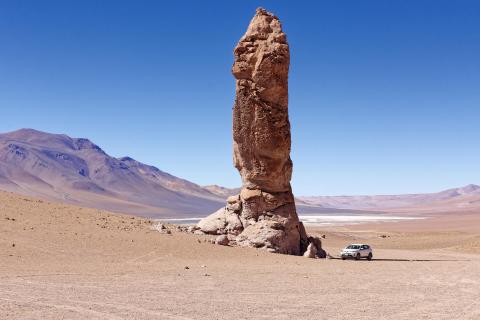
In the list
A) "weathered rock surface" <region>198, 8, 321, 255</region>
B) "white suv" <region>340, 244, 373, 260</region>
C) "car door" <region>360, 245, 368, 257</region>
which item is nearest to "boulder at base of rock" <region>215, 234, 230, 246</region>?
"weathered rock surface" <region>198, 8, 321, 255</region>

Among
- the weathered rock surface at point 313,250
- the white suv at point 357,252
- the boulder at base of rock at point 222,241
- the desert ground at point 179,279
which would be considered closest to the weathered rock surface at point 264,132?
the weathered rock surface at point 313,250

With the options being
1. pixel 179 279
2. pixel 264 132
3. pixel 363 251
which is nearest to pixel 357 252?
pixel 363 251

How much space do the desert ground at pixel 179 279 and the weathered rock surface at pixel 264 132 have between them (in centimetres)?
244

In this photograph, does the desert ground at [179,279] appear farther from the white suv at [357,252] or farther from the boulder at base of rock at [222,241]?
the white suv at [357,252]

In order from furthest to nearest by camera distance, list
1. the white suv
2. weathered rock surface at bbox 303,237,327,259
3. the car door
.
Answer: the car door, the white suv, weathered rock surface at bbox 303,237,327,259

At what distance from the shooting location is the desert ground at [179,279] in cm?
1159

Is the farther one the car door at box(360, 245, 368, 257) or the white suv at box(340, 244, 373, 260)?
the car door at box(360, 245, 368, 257)

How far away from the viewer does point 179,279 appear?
15.9m

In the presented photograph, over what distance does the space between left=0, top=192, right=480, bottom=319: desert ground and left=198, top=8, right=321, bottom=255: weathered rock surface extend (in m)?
2.44

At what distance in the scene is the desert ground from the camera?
11586 millimetres

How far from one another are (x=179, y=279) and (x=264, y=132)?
416 inches

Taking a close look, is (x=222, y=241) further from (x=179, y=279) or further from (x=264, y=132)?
(x=179, y=279)

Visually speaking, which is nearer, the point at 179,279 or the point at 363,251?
the point at 179,279

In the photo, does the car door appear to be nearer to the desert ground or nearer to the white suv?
the white suv
